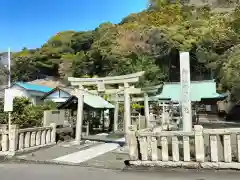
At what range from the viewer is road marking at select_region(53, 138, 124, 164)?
9920 millimetres

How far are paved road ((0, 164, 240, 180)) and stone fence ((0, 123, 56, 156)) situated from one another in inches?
80.0

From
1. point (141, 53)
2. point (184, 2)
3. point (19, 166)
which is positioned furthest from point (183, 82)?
point (184, 2)

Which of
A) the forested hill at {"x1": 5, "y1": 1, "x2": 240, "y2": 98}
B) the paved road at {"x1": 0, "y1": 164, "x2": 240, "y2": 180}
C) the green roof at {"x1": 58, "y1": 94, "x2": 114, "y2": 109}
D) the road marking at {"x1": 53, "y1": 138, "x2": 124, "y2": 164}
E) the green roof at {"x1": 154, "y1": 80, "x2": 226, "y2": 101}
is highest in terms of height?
the forested hill at {"x1": 5, "y1": 1, "x2": 240, "y2": 98}

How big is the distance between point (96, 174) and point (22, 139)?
15.0 feet

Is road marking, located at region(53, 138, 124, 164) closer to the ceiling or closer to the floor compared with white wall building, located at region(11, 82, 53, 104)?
closer to the floor

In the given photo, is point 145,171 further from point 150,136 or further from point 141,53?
point 141,53

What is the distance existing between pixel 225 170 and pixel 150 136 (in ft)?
7.38

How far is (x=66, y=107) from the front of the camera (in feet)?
60.3

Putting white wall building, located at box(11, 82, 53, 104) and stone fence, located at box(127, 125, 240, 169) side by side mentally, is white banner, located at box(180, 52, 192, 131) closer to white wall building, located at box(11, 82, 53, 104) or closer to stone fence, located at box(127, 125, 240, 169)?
stone fence, located at box(127, 125, 240, 169)

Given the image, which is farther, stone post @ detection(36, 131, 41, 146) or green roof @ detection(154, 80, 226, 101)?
green roof @ detection(154, 80, 226, 101)

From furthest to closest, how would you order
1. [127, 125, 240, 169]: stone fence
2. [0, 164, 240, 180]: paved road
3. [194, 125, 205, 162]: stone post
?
[194, 125, 205, 162]: stone post → [127, 125, 240, 169]: stone fence → [0, 164, 240, 180]: paved road

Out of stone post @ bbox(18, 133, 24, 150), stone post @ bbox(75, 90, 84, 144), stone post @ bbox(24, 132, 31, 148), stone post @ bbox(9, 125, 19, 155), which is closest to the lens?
stone post @ bbox(9, 125, 19, 155)

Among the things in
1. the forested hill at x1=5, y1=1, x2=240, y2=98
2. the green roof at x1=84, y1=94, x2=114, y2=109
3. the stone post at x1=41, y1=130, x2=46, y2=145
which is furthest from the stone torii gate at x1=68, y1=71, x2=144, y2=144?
the forested hill at x1=5, y1=1, x2=240, y2=98

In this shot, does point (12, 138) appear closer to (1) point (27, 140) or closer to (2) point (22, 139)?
(2) point (22, 139)
